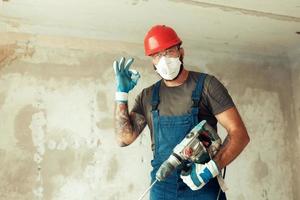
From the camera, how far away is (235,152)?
1.72 metres

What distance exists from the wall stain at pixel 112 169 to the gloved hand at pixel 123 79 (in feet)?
3.88

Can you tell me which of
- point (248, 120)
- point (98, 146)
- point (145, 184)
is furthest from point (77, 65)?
point (248, 120)

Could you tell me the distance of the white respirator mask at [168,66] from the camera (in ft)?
6.02

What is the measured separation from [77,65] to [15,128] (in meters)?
0.68

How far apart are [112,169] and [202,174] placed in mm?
1502

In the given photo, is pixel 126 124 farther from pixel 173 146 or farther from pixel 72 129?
pixel 72 129

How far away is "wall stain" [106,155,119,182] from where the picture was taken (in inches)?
119

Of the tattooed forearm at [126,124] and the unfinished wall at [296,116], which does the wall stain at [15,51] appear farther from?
the unfinished wall at [296,116]

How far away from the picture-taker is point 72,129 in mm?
2984

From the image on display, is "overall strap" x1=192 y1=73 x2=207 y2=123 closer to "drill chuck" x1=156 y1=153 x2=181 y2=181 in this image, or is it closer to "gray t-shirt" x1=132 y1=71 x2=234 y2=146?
"gray t-shirt" x1=132 y1=71 x2=234 y2=146

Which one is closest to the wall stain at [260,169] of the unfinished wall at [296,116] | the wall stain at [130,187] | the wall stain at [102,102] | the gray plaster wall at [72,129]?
the gray plaster wall at [72,129]

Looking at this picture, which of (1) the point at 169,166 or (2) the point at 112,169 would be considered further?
(2) the point at 112,169

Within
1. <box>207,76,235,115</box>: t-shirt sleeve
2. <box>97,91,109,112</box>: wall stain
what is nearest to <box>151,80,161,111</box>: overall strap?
<box>207,76,235,115</box>: t-shirt sleeve

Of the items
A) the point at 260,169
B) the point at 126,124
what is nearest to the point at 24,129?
the point at 126,124
